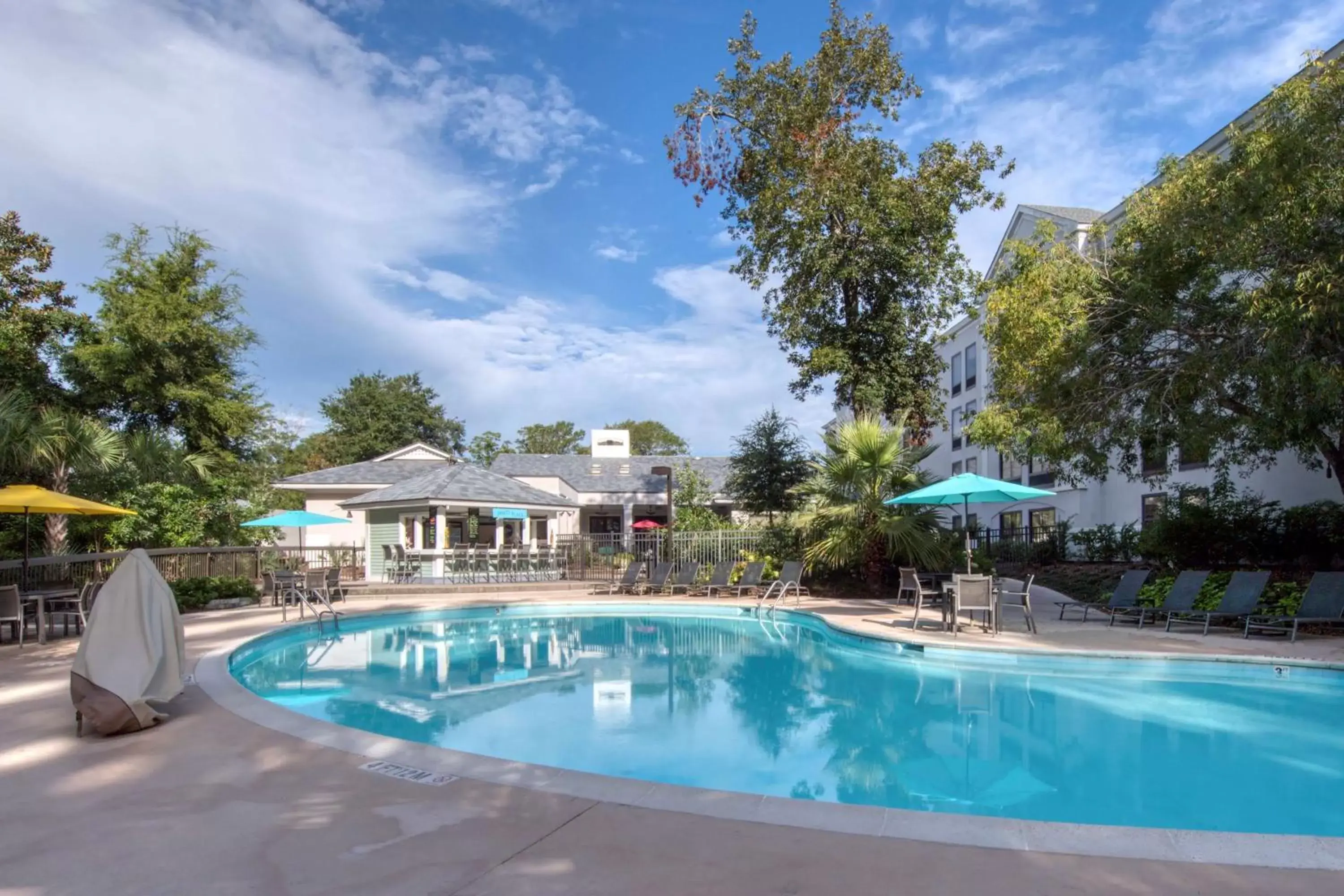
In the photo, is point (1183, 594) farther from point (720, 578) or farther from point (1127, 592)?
point (720, 578)

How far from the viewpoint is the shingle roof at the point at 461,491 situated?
2258 centimetres

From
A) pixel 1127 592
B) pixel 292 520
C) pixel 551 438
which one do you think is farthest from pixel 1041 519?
pixel 551 438

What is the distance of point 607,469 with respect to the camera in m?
37.6

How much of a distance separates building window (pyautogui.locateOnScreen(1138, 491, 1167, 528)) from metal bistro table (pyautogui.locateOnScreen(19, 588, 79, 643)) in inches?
883

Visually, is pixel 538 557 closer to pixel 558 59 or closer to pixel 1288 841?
pixel 558 59

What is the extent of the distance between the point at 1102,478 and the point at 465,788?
1218cm

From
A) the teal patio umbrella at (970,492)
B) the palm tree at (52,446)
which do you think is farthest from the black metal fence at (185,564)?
the teal patio umbrella at (970,492)

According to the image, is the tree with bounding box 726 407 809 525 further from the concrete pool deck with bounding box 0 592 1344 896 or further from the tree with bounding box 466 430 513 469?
the tree with bounding box 466 430 513 469

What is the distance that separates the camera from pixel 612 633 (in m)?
14.3

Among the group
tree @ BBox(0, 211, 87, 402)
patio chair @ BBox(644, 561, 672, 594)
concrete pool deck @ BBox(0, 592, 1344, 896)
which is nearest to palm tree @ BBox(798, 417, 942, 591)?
patio chair @ BBox(644, 561, 672, 594)

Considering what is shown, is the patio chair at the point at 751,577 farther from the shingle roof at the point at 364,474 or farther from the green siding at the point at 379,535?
the shingle roof at the point at 364,474

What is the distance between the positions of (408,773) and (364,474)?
27050mm

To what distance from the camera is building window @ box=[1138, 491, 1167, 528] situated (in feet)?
67.0

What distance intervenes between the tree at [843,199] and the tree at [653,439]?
175ft
